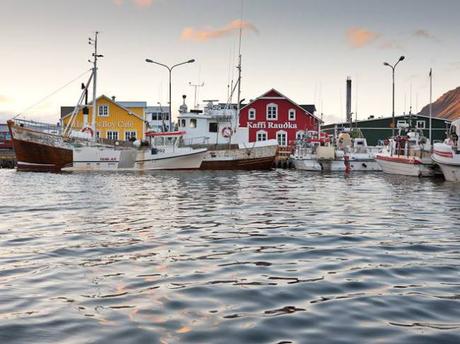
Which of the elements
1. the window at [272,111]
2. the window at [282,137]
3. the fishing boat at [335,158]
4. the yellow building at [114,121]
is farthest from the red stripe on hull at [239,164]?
the yellow building at [114,121]

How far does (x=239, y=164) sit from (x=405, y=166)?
14.5m

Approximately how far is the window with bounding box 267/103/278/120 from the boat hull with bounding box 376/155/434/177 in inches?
998

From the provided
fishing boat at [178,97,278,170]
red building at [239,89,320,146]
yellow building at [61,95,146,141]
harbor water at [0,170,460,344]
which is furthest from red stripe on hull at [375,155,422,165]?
yellow building at [61,95,146,141]

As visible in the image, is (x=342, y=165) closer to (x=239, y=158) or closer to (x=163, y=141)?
(x=239, y=158)

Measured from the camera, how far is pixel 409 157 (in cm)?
3897

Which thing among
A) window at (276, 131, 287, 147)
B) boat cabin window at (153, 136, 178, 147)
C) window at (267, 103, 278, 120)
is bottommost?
boat cabin window at (153, 136, 178, 147)

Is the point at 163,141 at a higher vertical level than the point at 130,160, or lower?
higher

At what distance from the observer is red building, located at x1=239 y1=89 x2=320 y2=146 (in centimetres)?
6731

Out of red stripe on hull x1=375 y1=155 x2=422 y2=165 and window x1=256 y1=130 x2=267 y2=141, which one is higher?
window x1=256 y1=130 x2=267 y2=141

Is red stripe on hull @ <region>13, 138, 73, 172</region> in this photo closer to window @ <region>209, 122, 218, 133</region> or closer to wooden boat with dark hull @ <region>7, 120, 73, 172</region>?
wooden boat with dark hull @ <region>7, 120, 73, 172</region>

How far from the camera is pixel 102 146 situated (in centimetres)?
4625

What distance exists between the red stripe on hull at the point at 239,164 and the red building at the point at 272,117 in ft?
62.1

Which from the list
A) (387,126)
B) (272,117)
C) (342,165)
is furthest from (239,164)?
(387,126)

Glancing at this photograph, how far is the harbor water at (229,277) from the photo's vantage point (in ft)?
18.4
